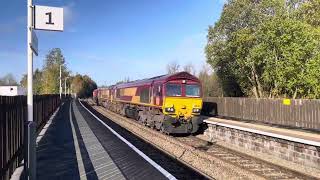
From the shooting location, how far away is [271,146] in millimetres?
17156

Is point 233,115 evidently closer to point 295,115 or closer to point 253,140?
point 295,115

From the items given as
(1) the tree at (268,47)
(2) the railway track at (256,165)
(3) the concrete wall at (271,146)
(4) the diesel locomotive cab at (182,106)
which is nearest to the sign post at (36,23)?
(2) the railway track at (256,165)

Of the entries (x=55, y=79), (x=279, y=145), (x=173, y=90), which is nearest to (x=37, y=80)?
(x=55, y=79)

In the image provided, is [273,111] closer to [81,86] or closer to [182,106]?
[182,106]

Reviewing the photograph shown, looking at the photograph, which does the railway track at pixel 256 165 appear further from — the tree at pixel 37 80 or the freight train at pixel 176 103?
the tree at pixel 37 80

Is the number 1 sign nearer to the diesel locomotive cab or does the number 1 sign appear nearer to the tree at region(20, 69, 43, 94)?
the diesel locomotive cab

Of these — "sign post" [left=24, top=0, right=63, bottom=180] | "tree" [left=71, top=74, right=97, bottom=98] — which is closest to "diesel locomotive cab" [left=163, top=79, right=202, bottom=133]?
"sign post" [left=24, top=0, right=63, bottom=180]

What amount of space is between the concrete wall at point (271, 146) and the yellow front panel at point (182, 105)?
1.57 metres

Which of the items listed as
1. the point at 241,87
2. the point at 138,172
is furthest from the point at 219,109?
the point at 138,172

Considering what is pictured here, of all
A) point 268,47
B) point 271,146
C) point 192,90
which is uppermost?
point 268,47

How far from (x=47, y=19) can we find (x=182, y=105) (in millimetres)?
15495

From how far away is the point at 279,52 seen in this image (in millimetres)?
37750

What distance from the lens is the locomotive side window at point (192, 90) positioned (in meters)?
23.8

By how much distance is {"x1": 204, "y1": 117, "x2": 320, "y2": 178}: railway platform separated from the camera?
14.4 meters
